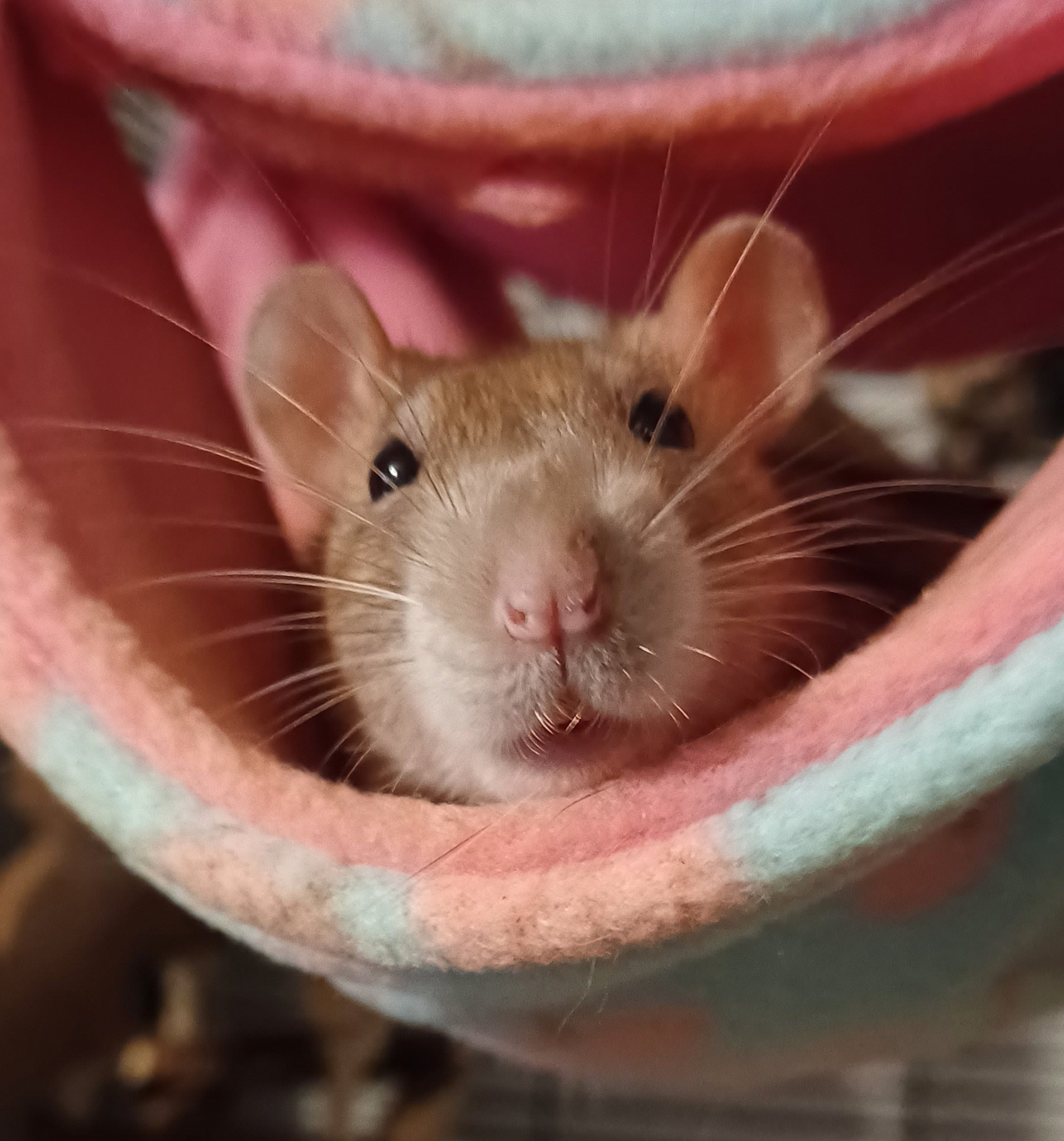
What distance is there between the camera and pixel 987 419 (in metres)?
1.22

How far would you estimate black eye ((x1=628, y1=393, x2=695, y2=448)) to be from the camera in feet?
2.67

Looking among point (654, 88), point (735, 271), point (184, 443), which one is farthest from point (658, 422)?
point (184, 443)

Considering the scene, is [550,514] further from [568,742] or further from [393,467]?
[393,467]

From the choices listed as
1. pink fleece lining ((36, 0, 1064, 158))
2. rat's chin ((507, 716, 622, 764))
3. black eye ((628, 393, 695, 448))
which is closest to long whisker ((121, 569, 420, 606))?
rat's chin ((507, 716, 622, 764))

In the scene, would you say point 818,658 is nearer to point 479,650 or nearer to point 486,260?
point 479,650

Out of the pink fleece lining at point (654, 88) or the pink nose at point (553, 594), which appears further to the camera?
the pink fleece lining at point (654, 88)

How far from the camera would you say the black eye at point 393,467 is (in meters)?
0.83

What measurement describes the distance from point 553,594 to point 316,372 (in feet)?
1.59

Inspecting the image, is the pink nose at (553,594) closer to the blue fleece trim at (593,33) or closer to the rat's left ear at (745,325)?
the rat's left ear at (745,325)

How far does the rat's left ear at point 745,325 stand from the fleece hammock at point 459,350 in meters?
0.07

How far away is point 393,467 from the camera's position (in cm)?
84

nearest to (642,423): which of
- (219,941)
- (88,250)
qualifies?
(88,250)

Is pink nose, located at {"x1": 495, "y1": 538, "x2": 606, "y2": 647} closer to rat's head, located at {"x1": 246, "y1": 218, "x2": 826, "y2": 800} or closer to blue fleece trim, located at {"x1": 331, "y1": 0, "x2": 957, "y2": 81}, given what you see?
rat's head, located at {"x1": 246, "y1": 218, "x2": 826, "y2": 800}

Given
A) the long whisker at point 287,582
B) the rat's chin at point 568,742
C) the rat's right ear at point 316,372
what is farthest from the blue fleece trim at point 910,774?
the rat's right ear at point 316,372
